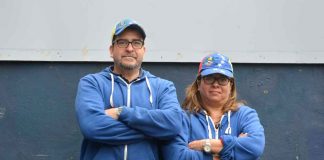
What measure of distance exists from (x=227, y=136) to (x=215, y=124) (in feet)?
0.65

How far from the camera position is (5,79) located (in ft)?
14.9

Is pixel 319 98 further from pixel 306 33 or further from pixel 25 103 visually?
pixel 25 103

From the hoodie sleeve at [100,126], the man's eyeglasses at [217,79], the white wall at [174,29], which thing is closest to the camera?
the hoodie sleeve at [100,126]

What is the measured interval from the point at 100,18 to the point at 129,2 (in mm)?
261

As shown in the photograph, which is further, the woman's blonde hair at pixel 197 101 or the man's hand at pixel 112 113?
the woman's blonde hair at pixel 197 101

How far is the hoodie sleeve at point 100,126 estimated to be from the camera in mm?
3330

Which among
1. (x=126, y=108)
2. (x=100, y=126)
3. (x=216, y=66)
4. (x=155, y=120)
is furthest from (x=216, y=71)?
(x=100, y=126)

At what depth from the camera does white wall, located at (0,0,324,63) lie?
4.43m

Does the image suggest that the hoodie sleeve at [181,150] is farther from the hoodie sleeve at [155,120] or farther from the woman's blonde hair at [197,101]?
the woman's blonde hair at [197,101]

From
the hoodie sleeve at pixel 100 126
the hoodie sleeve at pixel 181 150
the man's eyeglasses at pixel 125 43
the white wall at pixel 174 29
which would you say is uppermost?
the white wall at pixel 174 29

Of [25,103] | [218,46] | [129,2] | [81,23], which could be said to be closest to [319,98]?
[218,46]

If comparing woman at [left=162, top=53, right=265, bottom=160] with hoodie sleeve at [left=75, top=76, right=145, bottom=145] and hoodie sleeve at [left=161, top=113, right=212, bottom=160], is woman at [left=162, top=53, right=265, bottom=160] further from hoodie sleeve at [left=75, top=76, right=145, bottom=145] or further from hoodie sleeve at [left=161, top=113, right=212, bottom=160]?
hoodie sleeve at [left=75, top=76, right=145, bottom=145]

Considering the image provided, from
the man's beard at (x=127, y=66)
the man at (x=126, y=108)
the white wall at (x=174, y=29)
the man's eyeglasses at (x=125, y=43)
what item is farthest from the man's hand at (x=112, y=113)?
the white wall at (x=174, y=29)

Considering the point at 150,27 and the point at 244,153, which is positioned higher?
the point at 150,27
